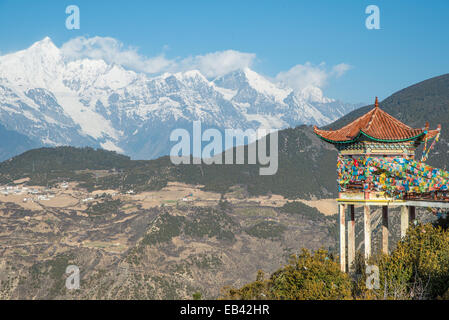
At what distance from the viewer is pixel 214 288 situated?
111m

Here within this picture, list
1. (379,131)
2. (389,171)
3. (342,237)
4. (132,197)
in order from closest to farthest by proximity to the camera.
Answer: (389,171) < (379,131) < (342,237) < (132,197)

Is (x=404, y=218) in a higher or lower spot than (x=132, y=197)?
lower

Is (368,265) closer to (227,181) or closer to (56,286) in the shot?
(56,286)

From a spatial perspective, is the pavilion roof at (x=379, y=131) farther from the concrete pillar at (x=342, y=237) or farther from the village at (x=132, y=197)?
the village at (x=132, y=197)

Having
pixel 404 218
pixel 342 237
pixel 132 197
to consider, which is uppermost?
pixel 132 197

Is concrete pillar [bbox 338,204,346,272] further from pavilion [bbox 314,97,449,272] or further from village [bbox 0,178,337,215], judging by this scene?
village [bbox 0,178,337,215]

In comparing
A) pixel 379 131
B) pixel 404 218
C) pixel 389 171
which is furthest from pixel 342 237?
pixel 379 131

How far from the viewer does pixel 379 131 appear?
33719mm


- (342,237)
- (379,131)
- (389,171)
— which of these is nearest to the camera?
(389,171)

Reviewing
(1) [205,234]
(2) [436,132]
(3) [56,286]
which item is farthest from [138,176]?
(2) [436,132]

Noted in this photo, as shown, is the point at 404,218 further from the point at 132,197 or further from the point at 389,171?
the point at 132,197

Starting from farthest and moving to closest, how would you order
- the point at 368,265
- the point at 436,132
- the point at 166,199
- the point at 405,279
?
1. the point at 166,199
2. the point at 436,132
3. the point at 368,265
4. the point at 405,279

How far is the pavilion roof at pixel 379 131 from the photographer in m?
33.0
